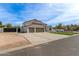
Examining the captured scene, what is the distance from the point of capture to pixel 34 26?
5965 millimetres

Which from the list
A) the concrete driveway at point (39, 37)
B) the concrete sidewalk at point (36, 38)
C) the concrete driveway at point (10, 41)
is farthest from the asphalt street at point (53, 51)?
the concrete driveway at point (39, 37)

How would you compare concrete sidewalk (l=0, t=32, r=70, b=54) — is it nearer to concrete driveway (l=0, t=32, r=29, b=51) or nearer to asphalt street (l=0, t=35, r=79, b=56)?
concrete driveway (l=0, t=32, r=29, b=51)

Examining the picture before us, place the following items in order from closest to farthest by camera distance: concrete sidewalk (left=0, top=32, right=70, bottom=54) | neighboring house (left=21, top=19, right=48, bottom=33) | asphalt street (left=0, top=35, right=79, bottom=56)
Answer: asphalt street (left=0, top=35, right=79, bottom=56)
neighboring house (left=21, top=19, right=48, bottom=33)
concrete sidewalk (left=0, top=32, right=70, bottom=54)

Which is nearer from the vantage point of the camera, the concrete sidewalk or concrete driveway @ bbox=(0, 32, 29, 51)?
concrete driveway @ bbox=(0, 32, 29, 51)

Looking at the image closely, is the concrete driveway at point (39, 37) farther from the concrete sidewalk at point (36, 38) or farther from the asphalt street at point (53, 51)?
the asphalt street at point (53, 51)

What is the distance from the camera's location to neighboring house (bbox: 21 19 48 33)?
5703 mm

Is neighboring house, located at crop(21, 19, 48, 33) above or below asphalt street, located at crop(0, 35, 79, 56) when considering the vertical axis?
→ above

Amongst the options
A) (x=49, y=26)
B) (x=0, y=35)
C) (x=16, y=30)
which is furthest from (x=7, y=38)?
(x=49, y=26)

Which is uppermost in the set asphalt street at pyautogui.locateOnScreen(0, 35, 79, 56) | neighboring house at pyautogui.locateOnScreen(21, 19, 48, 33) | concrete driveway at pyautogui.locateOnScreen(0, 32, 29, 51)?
neighboring house at pyautogui.locateOnScreen(21, 19, 48, 33)

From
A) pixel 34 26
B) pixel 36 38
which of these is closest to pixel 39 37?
pixel 36 38

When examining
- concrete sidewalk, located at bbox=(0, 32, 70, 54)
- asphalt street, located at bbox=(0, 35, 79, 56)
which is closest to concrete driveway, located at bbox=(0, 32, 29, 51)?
concrete sidewalk, located at bbox=(0, 32, 70, 54)

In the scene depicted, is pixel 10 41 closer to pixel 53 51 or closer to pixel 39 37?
pixel 39 37

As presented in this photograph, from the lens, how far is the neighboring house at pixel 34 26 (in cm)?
570

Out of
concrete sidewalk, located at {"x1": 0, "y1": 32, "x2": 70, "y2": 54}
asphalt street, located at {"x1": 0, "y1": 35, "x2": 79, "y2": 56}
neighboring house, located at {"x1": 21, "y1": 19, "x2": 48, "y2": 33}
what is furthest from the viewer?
concrete sidewalk, located at {"x1": 0, "y1": 32, "x2": 70, "y2": 54}
